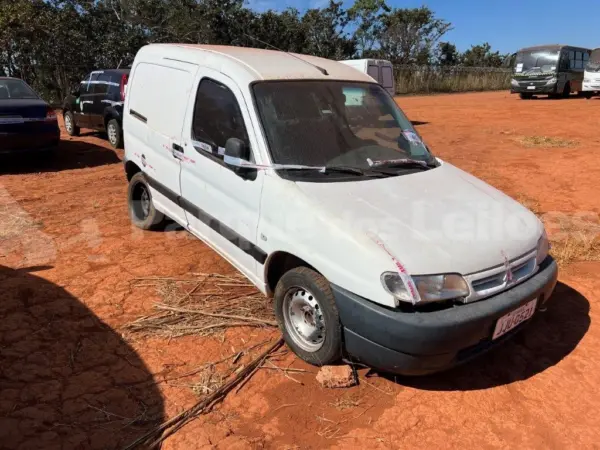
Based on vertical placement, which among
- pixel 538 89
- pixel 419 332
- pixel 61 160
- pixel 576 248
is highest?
pixel 538 89

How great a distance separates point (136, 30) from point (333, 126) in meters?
20.3

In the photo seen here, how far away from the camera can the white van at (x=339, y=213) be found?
265cm

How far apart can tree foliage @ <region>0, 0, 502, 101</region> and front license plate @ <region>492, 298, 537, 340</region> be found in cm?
1058

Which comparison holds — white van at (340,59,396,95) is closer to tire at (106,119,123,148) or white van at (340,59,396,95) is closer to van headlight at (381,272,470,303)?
tire at (106,119,123,148)

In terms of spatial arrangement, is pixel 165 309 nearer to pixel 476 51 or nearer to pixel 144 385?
pixel 144 385

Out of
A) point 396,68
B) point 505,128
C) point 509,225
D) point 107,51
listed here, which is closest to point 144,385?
point 509,225

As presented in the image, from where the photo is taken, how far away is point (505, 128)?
46.0 feet

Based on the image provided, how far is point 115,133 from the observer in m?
10.2

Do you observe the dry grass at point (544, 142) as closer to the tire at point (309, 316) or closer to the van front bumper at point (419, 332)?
the van front bumper at point (419, 332)

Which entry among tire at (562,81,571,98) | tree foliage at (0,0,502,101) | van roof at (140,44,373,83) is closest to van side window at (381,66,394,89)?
tree foliage at (0,0,502,101)

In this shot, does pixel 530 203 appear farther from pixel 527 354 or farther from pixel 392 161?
pixel 392 161

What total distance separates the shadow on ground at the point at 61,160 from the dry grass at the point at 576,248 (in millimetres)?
7886

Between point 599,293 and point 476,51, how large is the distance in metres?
53.9

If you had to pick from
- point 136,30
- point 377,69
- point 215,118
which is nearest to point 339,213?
point 215,118
